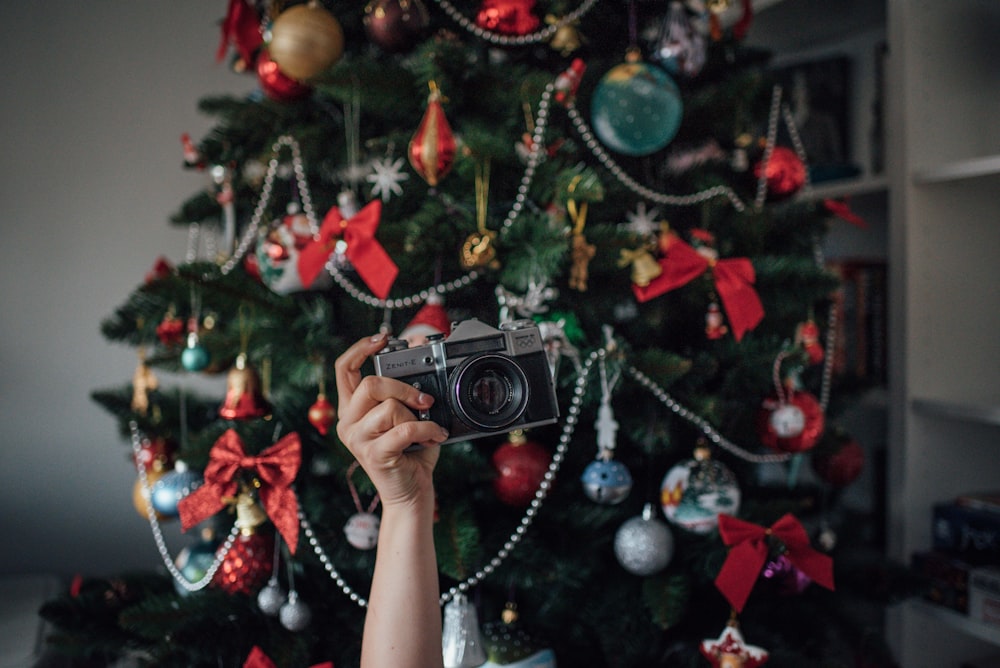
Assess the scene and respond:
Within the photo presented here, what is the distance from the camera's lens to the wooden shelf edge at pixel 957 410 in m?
1.14

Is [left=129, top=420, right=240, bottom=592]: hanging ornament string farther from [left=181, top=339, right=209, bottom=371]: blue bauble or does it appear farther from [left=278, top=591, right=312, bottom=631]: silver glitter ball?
[left=181, top=339, right=209, bottom=371]: blue bauble

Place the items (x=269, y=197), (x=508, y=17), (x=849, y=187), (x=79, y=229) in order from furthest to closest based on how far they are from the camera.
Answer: (x=79, y=229) → (x=849, y=187) → (x=269, y=197) → (x=508, y=17)

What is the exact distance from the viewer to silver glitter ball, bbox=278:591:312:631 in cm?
83

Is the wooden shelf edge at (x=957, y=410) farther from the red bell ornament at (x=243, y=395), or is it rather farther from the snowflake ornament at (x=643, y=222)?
the red bell ornament at (x=243, y=395)

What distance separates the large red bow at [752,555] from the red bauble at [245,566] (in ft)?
1.79

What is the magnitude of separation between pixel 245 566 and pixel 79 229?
1.10 metres

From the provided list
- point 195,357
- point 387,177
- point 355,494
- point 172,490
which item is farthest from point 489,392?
point 172,490

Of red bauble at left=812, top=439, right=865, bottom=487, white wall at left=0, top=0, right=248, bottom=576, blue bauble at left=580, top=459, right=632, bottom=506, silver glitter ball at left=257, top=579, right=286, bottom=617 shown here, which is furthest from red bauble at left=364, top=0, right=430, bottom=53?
white wall at left=0, top=0, right=248, bottom=576

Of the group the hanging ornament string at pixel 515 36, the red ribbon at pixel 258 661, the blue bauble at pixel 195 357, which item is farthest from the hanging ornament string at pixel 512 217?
the red ribbon at pixel 258 661

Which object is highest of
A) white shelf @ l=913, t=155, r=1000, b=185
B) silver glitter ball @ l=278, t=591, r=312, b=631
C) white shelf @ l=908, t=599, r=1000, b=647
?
white shelf @ l=913, t=155, r=1000, b=185

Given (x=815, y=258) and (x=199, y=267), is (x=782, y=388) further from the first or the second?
(x=199, y=267)

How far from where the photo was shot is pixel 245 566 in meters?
0.85

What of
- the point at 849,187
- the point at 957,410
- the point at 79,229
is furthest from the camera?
the point at 79,229

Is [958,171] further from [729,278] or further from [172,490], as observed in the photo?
[172,490]
